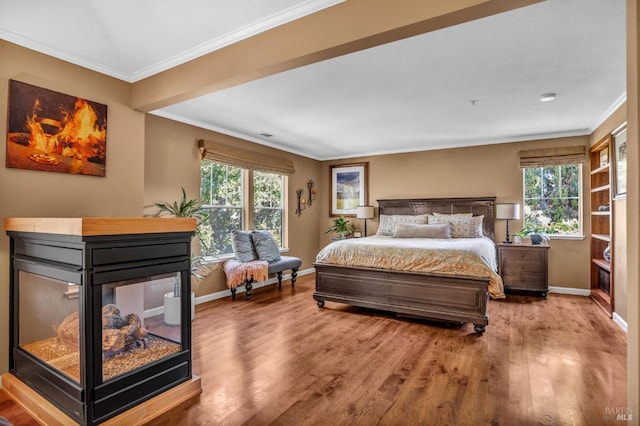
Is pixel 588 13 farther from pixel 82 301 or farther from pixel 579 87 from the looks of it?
pixel 82 301

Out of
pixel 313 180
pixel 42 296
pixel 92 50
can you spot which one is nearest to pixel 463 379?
pixel 42 296

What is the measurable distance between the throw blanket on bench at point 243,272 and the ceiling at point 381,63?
75.6 inches

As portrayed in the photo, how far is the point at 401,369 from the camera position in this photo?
8.82ft

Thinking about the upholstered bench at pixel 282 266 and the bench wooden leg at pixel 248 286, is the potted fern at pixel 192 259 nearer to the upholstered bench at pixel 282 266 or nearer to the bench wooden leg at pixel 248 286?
the bench wooden leg at pixel 248 286

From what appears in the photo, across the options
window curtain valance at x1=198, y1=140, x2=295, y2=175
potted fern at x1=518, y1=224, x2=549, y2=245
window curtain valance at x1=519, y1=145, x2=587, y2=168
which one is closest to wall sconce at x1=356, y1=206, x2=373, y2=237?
window curtain valance at x1=198, y1=140, x2=295, y2=175

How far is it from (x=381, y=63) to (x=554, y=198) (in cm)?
413

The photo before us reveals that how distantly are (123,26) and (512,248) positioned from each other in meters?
5.34

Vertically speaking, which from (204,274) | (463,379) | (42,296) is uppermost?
(42,296)

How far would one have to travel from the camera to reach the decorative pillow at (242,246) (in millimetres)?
4949

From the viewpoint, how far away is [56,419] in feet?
6.37

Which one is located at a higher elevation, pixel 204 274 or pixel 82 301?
pixel 82 301

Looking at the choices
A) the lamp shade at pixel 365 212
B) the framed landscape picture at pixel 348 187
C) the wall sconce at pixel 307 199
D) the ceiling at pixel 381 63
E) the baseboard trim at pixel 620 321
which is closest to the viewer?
the ceiling at pixel 381 63

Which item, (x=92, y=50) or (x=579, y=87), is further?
(x=579, y=87)

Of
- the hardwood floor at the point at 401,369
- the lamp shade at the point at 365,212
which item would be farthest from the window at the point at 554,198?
the lamp shade at the point at 365,212
